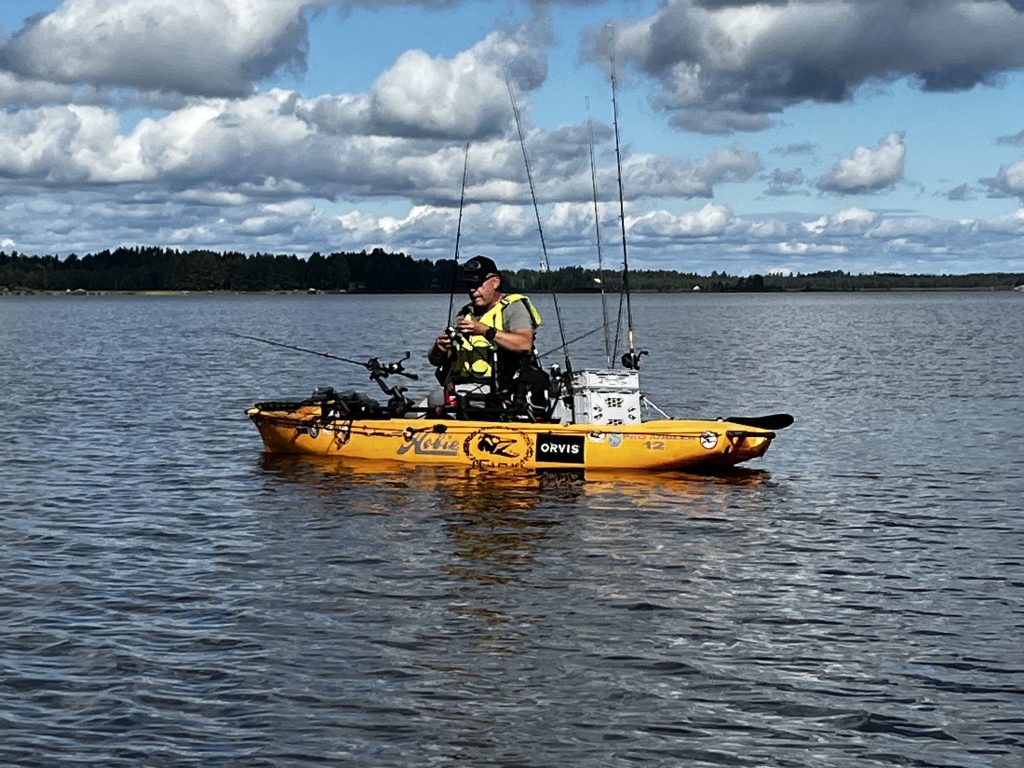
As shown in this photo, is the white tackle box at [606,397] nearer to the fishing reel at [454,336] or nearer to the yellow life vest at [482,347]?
the yellow life vest at [482,347]

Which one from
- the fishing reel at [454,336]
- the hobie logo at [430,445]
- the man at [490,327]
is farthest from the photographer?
the hobie logo at [430,445]

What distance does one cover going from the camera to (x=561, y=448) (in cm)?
1877

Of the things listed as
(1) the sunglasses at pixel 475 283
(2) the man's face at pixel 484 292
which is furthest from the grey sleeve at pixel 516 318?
(1) the sunglasses at pixel 475 283

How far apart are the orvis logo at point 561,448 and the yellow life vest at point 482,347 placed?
3.75ft

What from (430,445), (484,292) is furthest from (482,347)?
(430,445)

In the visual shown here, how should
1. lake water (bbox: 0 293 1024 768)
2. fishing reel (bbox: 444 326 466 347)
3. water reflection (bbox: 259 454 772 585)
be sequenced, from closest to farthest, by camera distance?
lake water (bbox: 0 293 1024 768)
water reflection (bbox: 259 454 772 585)
fishing reel (bbox: 444 326 466 347)

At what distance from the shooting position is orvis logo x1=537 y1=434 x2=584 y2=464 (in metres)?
18.7

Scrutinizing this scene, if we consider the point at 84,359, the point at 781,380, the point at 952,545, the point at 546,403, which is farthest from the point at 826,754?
the point at 84,359

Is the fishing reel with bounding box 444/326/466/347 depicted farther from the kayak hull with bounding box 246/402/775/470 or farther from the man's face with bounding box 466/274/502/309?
the kayak hull with bounding box 246/402/775/470

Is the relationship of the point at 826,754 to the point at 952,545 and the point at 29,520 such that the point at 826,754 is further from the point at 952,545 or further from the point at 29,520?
the point at 29,520

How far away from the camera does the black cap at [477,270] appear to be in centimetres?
1802

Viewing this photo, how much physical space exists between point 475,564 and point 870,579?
362 cm

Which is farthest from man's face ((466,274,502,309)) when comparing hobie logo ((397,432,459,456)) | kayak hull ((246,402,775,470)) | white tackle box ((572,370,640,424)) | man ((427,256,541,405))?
hobie logo ((397,432,459,456))

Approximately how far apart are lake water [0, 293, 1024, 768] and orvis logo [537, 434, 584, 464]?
0.94ft
